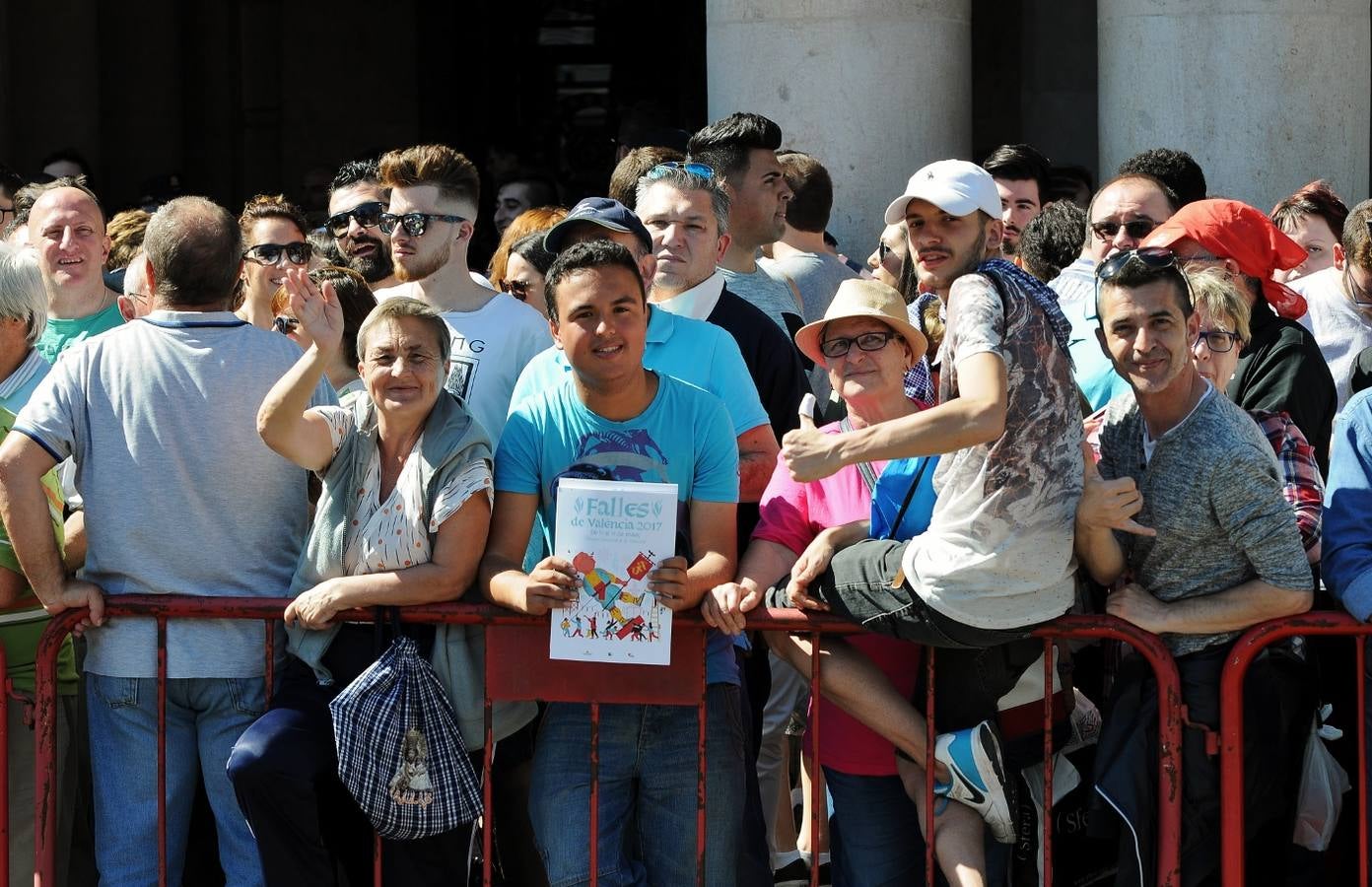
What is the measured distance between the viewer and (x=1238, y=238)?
5590 mm

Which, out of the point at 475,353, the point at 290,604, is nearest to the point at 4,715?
the point at 290,604

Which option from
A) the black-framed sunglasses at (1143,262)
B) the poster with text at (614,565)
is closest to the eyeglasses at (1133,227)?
the black-framed sunglasses at (1143,262)

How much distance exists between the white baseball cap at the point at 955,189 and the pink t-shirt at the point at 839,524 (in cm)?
70

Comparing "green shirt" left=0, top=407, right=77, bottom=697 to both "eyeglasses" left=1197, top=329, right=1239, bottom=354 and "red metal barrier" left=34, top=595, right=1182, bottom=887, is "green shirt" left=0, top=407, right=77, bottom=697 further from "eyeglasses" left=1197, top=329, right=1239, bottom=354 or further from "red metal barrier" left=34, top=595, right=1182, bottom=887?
"eyeglasses" left=1197, top=329, right=1239, bottom=354

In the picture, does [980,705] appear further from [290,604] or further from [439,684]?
[290,604]

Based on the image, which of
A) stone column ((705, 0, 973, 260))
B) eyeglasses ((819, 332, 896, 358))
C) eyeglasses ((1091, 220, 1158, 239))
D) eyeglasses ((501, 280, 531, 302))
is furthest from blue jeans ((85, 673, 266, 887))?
stone column ((705, 0, 973, 260))

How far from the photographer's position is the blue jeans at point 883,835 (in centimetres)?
497

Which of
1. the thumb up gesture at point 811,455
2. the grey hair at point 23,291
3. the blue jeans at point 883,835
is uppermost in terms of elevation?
the grey hair at point 23,291

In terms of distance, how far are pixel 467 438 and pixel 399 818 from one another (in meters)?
1.00

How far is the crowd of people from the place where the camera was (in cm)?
461

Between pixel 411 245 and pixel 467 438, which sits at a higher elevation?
pixel 411 245

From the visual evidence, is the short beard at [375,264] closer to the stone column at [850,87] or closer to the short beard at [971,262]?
the stone column at [850,87]

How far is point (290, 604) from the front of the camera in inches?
190

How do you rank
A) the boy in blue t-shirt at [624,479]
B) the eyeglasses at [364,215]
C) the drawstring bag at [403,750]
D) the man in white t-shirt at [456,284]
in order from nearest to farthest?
the drawstring bag at [403,750] → the boy in blue t-shirt at [624,479] → the man in white t-shirt at [456,284] → the eyeglasses at [364,215]
